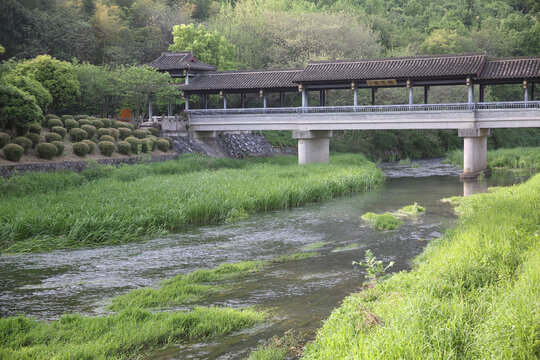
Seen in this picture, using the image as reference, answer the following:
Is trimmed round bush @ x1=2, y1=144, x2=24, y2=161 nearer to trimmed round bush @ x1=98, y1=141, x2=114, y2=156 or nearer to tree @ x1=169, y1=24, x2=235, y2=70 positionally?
trimmed round bush @ x1=98, y1=141, x2=114, y2=156

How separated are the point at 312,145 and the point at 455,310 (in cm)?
2634

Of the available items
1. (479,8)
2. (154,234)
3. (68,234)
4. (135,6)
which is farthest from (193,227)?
(479,8)

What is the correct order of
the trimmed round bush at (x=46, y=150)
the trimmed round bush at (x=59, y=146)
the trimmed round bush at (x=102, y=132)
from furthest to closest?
the trimmed round bush at (x=102, y=132)
the trimmed round bush at (x=59, y=146)
the trimmed round bush at (x=46, y=150)

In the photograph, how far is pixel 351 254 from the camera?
12.4 m

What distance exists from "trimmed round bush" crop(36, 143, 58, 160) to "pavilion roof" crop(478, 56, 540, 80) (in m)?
21.2

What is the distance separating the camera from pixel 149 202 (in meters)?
16.9

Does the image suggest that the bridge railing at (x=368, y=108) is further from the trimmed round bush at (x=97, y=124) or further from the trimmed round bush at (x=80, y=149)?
the trimmed round bush at (x=80, y=149)

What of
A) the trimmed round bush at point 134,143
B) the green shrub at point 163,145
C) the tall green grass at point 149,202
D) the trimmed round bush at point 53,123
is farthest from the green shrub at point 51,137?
the green shrub at point 163,145

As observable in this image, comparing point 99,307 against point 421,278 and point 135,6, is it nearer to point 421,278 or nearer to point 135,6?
point 421,278

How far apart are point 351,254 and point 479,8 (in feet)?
218

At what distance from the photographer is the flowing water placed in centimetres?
838

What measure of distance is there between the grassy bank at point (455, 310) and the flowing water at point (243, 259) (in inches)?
42.8

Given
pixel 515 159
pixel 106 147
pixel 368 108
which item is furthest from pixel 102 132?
pixel 515 159

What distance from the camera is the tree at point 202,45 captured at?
141 ft
